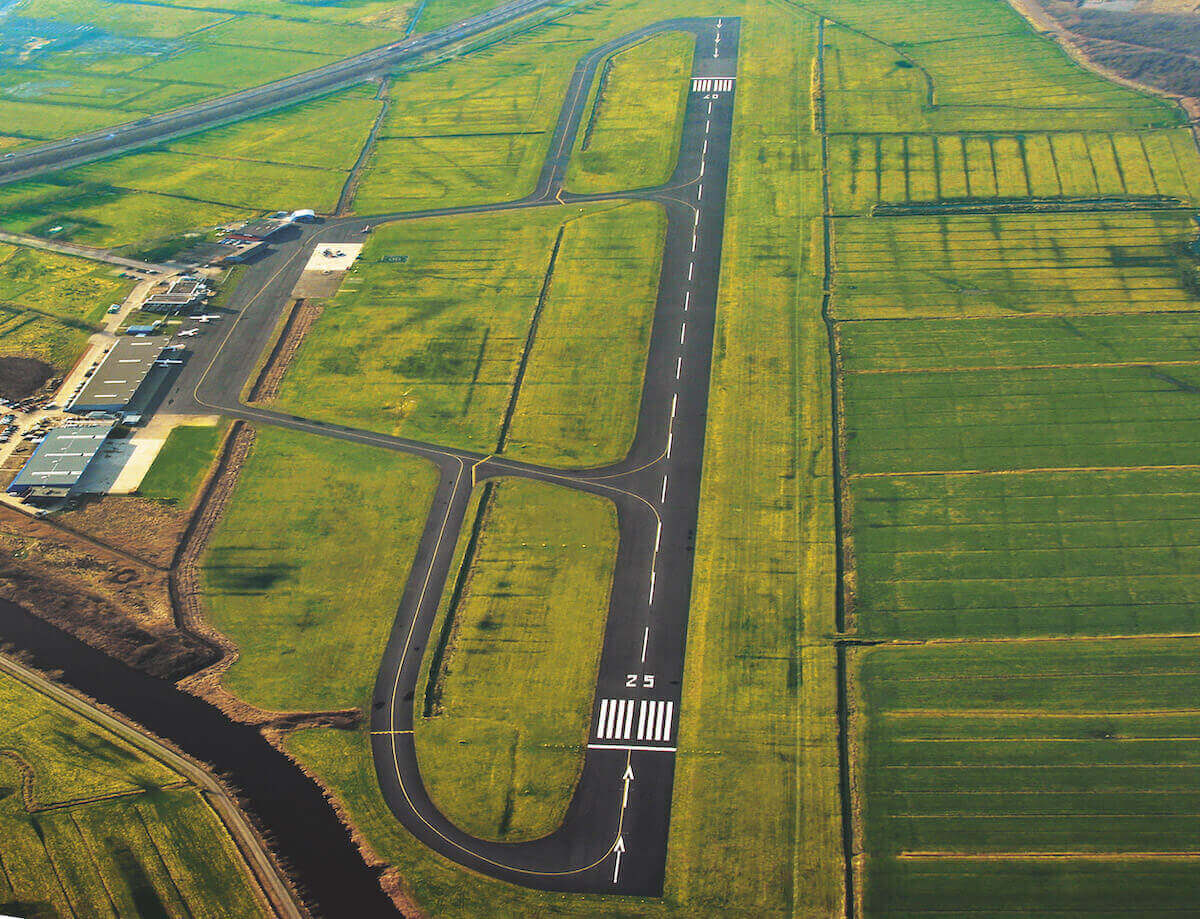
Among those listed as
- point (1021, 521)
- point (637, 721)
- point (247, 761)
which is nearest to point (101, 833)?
point (247, 761)

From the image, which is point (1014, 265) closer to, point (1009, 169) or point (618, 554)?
point (1009, 169)

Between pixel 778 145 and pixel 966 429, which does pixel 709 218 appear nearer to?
pixel 778 145

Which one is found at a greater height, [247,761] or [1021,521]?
[1021,521]

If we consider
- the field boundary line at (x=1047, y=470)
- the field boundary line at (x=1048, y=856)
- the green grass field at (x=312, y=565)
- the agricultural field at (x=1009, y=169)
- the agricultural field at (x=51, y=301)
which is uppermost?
the agricultural field at (x=1009, y=169)

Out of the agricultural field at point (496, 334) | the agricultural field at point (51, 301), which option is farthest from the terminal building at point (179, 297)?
the agricultural field at point (496, 334)

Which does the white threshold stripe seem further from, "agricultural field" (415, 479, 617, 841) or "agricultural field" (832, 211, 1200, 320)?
"agricultural field" (832, 211, 1200, 320)

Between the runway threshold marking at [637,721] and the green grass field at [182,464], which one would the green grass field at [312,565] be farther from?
the runway threshold marking at [637,721]

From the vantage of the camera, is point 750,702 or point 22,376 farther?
point 22,376
